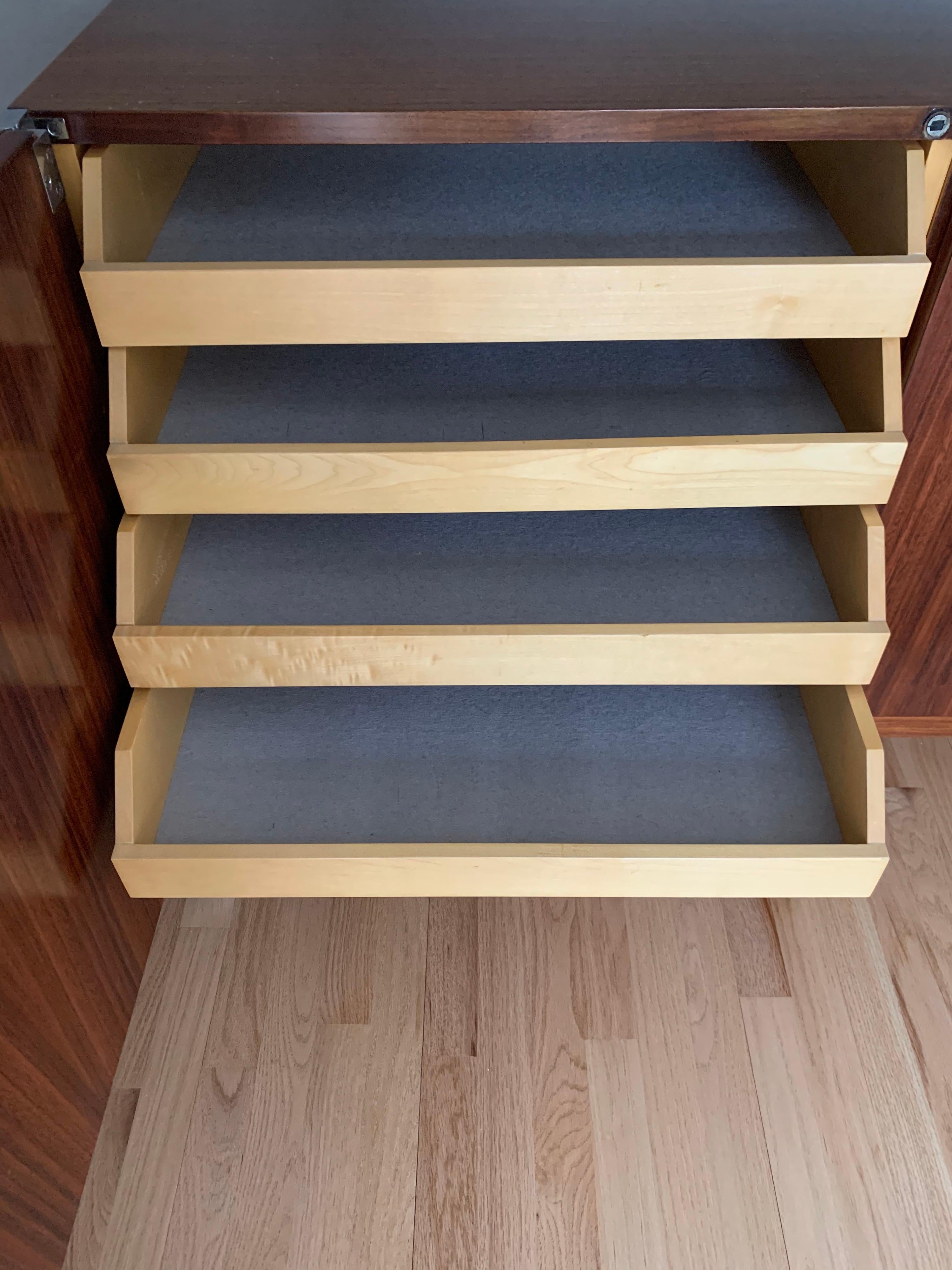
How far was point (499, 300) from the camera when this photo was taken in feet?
2.54

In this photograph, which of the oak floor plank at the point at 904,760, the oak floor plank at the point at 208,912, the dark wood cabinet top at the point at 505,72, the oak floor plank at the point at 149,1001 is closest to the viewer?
the dark wood cabinet top at the point at 505,72

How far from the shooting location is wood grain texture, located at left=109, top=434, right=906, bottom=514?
2.68ft

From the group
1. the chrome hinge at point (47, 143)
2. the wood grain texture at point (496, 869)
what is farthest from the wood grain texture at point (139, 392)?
the wood grain texture at point (496, 869)

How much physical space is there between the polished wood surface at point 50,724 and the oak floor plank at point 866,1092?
620mm

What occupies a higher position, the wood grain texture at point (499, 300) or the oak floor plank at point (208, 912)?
the wood grain texture at point (499, 300)

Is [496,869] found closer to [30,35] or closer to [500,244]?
[500,244]

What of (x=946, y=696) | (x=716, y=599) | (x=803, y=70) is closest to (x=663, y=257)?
(x=803, y=70)

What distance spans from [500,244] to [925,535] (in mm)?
438

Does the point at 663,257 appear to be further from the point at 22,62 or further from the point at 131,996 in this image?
the point at 131,996

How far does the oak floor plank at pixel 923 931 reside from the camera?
0.99 meters

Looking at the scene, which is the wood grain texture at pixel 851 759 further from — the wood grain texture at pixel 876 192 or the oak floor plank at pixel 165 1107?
the oak floor plank at pixel 165 1107

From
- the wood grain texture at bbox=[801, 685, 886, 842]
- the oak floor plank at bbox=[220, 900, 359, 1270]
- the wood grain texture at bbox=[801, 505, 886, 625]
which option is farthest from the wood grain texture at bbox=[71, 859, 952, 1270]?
the wood grain texture at bbox=[801, 505, 886, 625]

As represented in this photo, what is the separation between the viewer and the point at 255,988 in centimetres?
105

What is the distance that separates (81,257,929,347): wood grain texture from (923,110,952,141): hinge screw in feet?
0.25
